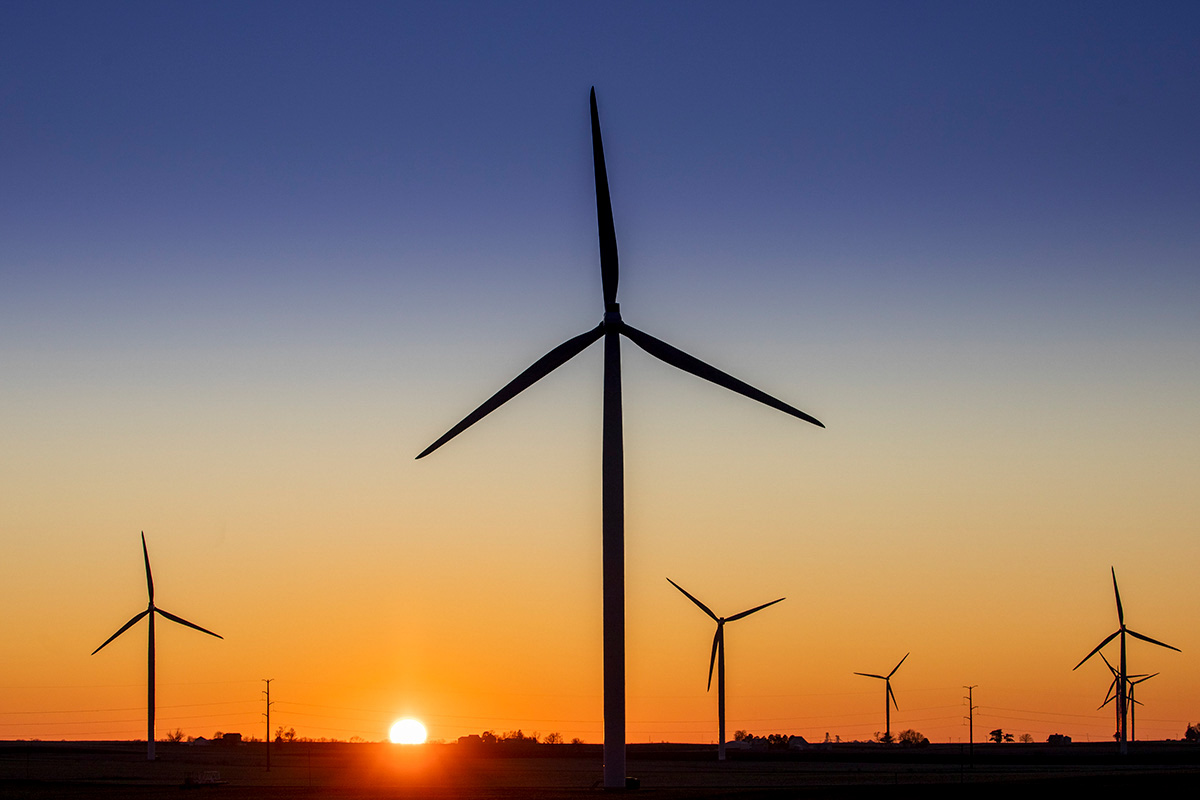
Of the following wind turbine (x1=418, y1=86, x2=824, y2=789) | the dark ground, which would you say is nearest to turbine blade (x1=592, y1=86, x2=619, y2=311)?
wind turbine (x1=418, y1=86, x2=824, y2=789)

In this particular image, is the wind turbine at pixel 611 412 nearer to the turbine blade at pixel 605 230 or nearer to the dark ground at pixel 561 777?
the turbine blade at pixel 605 230

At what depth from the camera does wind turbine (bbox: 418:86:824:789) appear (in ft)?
234

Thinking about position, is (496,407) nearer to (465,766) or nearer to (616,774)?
(616,774)

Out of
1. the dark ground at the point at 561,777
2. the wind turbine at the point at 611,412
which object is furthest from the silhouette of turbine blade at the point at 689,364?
the dark ground at the point at 561,777

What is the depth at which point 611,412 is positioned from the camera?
75.3 m

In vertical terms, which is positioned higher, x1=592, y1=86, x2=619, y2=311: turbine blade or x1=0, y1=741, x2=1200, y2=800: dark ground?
x1=592, y1=86, x2=619, y2=311: turbine blade

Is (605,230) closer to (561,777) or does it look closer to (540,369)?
(540,369)

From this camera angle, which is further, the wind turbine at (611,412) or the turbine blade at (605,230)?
the turbine blade at (605,230)

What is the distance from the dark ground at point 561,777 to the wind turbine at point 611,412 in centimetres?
1060

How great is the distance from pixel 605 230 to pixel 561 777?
67350mm

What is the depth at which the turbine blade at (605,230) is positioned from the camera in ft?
266

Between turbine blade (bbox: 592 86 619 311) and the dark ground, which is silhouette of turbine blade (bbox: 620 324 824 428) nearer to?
turbine blade (bbox: 592 86 619 311)

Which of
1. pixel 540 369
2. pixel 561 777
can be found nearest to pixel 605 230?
pixel 540 369

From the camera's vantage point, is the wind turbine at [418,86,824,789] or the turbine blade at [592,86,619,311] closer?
the wind turbine at [418,86,824,789]
